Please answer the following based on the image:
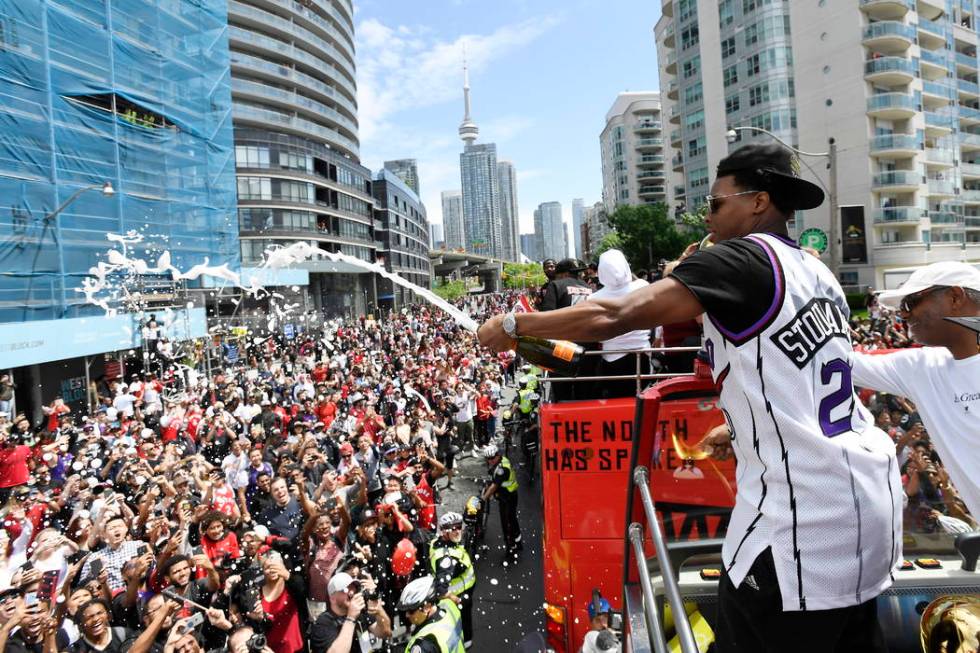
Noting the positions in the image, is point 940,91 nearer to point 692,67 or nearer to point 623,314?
point 692,67

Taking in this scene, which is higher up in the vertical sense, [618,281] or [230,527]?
[618,281]

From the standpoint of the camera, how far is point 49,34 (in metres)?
18.4

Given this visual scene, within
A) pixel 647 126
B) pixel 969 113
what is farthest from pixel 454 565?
pixel 647 126

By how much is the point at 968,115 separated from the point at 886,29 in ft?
51.1

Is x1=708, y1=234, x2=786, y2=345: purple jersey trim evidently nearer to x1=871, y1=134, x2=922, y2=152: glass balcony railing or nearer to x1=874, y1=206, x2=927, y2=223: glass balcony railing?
x1=874, y1=206, x2=927, y2=223: glass balcony railing

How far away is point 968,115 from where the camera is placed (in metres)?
49.6

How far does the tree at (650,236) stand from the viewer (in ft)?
153

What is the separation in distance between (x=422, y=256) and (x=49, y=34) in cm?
9084

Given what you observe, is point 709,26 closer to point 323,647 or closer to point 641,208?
point 641,208

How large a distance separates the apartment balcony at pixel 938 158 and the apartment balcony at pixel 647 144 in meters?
50.6

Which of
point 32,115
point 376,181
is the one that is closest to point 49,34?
point 32,115

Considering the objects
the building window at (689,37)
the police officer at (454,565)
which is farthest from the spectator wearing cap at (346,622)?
the building window at (689,37)

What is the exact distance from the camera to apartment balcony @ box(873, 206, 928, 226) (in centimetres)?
4178

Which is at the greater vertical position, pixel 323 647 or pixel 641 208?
pixel 641 208
